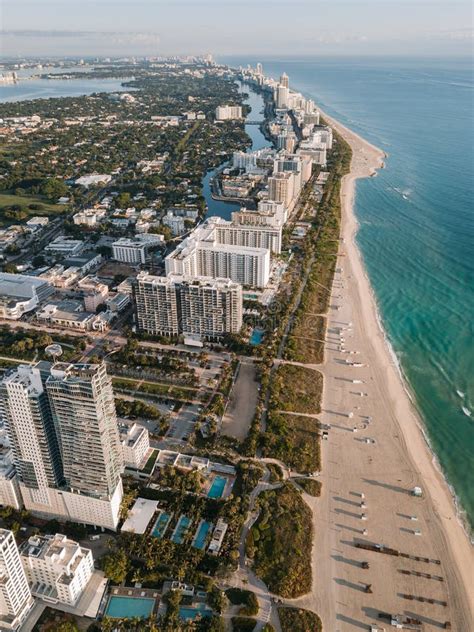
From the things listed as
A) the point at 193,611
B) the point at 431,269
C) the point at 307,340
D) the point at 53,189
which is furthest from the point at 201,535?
the point at 53,189

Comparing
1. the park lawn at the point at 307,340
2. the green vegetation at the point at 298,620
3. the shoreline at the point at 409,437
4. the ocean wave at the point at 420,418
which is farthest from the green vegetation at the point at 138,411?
the ocean wave at the point at 420,418

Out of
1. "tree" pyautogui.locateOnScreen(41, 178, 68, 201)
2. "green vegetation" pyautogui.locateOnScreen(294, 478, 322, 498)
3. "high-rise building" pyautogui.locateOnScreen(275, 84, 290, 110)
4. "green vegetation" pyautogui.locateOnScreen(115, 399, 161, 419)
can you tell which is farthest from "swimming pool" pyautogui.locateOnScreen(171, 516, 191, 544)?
"high-rise building" pyautogui.locateOnScreen(275, 84, 290, 110)

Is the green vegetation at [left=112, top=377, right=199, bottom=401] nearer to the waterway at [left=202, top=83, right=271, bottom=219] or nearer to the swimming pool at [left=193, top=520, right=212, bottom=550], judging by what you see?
the swimming pool at [left=193, top=520, right=212, bottom=550]

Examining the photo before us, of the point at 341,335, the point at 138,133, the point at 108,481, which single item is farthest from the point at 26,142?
the point at 108,481

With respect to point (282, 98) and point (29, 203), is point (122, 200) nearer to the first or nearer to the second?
point (29, 203)

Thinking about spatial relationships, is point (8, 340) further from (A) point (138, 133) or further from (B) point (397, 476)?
(A) point (138, 133)

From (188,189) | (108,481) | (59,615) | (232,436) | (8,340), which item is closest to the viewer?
(59,615)

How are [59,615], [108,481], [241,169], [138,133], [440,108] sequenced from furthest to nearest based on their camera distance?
[440,108], [138,133], [241,169], [108,481], [59,615]
